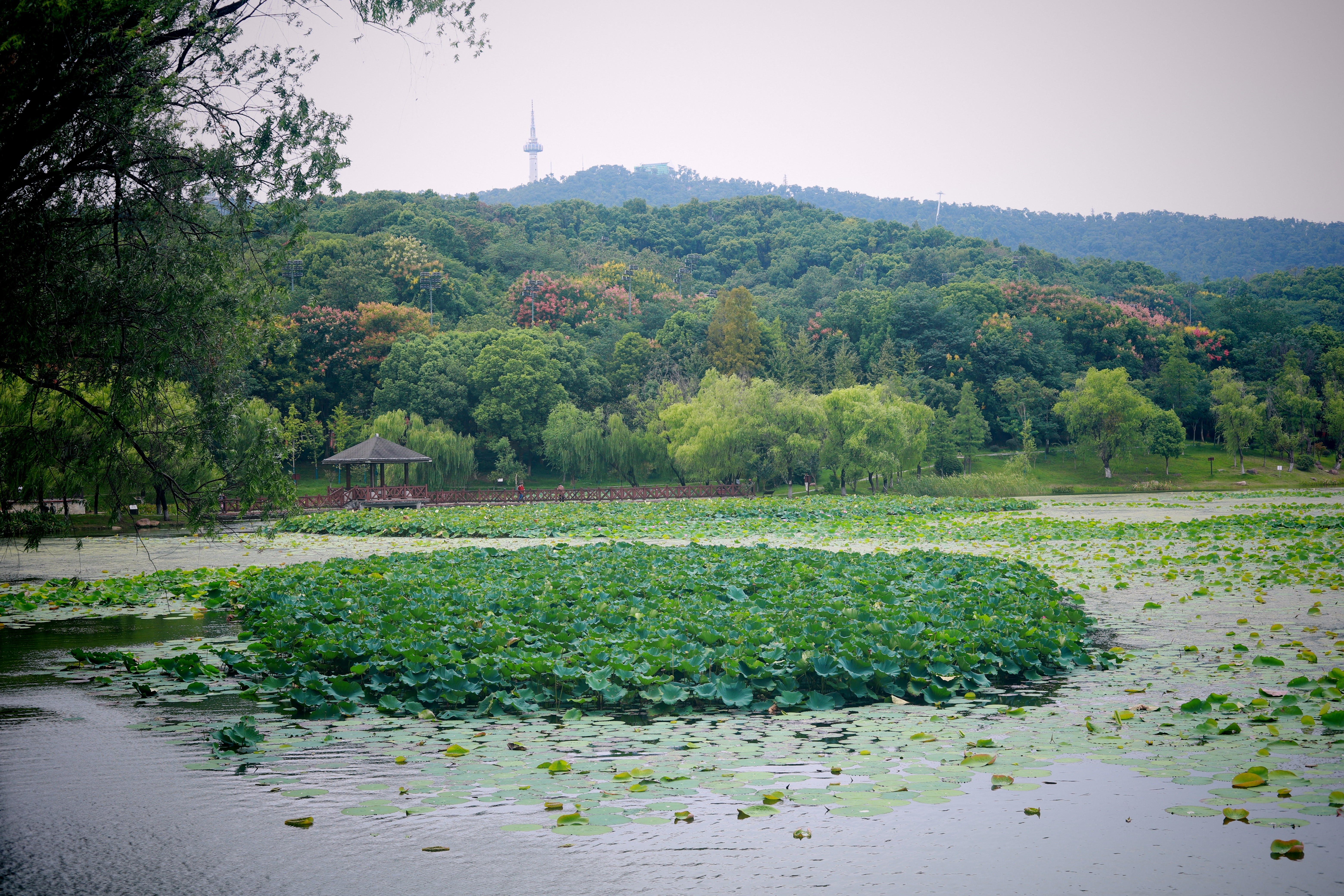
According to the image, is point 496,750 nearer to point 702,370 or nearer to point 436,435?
point 436,435

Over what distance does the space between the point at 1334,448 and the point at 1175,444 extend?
1562 cm

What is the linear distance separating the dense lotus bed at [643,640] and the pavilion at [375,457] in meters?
22.0

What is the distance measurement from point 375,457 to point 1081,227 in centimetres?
14036

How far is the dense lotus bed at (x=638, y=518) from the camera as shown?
2188cm

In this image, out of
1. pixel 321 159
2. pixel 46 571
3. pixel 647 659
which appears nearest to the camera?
pixel 647 659

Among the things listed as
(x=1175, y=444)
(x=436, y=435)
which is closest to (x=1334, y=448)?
(x=1175, y=444)

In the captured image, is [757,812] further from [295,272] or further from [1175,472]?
[1175,472]

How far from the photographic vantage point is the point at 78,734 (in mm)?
5637

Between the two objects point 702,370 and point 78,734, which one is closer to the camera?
point 78,734

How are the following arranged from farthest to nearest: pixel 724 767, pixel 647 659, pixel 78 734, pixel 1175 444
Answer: pixel 1175 444
pixel 647 659
pixel 78 734
pixel 724 767

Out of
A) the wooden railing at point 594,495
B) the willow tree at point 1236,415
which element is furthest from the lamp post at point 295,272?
the willow tree at point 1236,415

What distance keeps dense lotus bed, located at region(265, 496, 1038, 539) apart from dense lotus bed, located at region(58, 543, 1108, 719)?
10.2 m

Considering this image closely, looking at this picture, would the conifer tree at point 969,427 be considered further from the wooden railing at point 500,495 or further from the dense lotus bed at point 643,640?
the dense lotus bed at point 643,640

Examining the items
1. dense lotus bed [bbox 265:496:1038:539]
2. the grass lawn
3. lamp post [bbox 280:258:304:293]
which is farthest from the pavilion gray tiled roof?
the grass lawn
